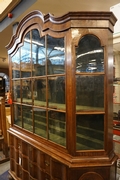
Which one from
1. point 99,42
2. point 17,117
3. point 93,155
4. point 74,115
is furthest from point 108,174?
point 17,117

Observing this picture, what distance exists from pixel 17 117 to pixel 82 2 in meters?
1.67

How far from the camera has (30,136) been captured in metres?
1.53

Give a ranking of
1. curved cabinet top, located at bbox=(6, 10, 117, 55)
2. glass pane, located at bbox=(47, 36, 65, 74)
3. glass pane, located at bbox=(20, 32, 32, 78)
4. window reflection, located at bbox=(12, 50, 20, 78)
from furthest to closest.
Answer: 1. window reflection, located at bbox=(12, 50, 20, 78)
2. glass pane, located at bbox=(20, 32, 32, 78)
3. glass pane, located at bbox=(47, 36, 65, 74)
4. curved cabinet top, located at bbox=(6, 10, 117, 55)

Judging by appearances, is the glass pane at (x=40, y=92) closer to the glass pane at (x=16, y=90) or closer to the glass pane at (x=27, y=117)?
the glass pane at (x=27, y=117)

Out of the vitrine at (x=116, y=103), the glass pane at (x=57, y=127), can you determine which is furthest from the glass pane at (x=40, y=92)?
the vitrine at (x=116, y=103)

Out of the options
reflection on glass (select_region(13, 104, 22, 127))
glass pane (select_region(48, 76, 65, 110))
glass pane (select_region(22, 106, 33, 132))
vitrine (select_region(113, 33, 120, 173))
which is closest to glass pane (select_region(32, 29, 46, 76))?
glass pane (select_region(48, 76, 65, 110))

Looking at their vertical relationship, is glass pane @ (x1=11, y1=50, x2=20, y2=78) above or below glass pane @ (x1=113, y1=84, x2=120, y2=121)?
above

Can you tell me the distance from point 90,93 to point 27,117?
0.93 metres

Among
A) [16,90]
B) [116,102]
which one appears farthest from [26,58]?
[116,102]

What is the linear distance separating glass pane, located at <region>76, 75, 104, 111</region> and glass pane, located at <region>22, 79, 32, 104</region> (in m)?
0.67

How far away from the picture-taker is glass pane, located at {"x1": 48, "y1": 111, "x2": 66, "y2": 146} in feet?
4.05

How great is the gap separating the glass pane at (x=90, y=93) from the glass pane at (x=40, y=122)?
1.49 ft

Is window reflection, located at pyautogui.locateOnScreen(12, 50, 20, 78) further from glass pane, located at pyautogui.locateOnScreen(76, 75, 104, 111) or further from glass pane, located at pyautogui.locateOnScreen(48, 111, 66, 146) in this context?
glass pane, located at pyautogui.locateOnScreen(76, 75, 104, 111)

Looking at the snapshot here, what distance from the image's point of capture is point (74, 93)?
1079 mm
